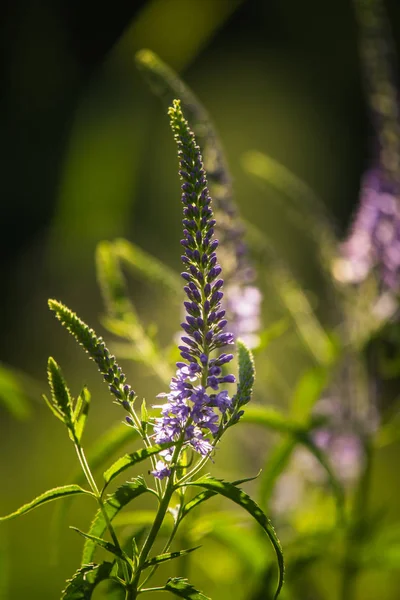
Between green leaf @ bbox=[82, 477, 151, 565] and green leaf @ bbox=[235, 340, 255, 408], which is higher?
green leaf @ bbox=[235, 340, 255, 408]

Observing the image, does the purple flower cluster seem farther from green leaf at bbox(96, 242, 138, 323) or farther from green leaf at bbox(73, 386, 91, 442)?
green leaf at bbox(73, 386, 91, 442)

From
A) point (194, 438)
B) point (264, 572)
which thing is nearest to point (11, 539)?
point (264, 572)

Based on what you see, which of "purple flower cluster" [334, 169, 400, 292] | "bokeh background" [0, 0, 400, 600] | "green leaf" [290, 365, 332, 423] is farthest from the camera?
"bokeh background" [0, 0, 400, 600]

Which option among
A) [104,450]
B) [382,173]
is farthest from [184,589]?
[382,173]

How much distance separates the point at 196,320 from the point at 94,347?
13cm

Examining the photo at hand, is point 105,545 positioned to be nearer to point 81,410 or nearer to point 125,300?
point 81,410

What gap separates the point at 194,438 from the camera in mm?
913

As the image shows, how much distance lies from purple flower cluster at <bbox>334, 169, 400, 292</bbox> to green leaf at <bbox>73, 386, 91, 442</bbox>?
1.27 metres

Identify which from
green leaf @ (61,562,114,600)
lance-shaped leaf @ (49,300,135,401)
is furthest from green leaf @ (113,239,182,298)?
green leaf @ (61,562,114,600)

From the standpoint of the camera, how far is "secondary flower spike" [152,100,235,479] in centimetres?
90

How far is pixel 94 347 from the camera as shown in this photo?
0.90 metres

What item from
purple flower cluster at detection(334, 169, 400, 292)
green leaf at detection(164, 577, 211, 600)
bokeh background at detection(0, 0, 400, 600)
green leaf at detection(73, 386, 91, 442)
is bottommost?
bokeh background at detection(0, 0, 400, 600)

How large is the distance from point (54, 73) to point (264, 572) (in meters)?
7.03

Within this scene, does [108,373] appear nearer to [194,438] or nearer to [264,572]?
[194,438]
